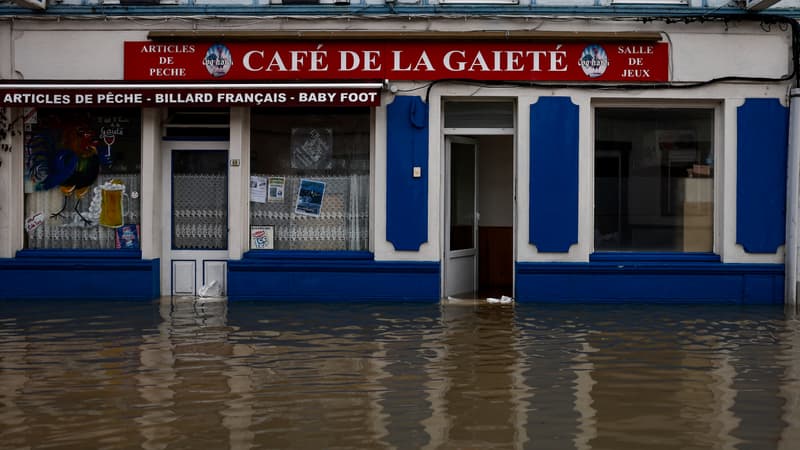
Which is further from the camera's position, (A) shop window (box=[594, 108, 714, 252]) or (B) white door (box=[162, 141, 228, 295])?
(B) white door (box=[162, 141, 228, 295])

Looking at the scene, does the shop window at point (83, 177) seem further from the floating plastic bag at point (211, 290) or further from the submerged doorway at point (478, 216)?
the submerged doorway at point (478, 216)

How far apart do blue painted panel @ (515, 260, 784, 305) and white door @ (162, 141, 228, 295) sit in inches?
170

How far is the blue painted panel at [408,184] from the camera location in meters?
13.5

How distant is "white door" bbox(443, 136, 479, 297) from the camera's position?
46.3ft

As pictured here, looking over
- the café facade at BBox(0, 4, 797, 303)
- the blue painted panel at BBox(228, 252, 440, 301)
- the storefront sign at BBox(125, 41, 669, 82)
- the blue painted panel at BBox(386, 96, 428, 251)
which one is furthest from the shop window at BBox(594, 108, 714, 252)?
the blue painted panel at BBox(228, 252, 440, 301)

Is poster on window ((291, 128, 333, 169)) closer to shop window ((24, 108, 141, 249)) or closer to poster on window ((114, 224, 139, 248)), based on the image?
shop window ((24, 108, 141, 249))

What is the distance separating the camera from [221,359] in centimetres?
902

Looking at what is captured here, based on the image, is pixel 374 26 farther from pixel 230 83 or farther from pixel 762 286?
pixel 762 286

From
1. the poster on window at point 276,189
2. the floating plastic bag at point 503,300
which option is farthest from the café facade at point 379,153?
the floating plastic bag at point 503,300

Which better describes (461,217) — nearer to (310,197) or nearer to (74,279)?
(310,197)

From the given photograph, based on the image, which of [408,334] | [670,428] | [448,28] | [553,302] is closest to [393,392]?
[670,428]

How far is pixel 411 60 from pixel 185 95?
3.08 m

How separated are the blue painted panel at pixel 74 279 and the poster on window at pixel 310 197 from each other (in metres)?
2.22

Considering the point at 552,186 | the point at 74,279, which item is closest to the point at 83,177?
the point at 74,279
